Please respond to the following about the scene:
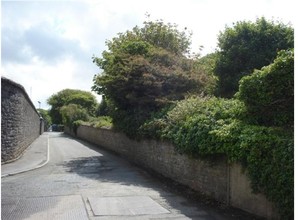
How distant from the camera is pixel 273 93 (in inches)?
330

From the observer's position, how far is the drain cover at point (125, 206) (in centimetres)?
790

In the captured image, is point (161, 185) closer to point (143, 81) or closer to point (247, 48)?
point (143, 81)

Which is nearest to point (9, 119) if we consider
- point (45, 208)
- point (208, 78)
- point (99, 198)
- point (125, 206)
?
point (99, 198)

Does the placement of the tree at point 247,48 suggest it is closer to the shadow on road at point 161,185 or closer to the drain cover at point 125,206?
the shadow on road at point 161,185

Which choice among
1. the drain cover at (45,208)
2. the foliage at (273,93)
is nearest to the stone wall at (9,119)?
the drain cover at (45,208)

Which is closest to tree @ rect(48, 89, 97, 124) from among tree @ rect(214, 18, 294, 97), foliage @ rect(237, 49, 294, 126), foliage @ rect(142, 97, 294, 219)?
tree @ rect(214, 18, 294, 97)

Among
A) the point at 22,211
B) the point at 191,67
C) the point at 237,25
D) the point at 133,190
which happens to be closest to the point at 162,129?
the point at 133,190

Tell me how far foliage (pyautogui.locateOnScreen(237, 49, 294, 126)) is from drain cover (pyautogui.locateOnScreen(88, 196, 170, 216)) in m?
3.44

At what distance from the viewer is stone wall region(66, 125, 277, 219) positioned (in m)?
7.69

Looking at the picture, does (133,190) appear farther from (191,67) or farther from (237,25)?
(237,25)

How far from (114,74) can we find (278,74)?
1098 centimetres

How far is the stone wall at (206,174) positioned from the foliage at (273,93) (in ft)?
5.06

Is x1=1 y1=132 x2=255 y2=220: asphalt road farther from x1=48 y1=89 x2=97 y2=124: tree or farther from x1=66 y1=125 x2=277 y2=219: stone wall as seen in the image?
x1=48 y1=89 x2=97 y2=124: tree

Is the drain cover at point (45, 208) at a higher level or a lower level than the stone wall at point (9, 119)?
lower
